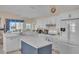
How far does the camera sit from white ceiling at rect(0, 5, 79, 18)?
1.24m

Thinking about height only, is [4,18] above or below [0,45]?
above

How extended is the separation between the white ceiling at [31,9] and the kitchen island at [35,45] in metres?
0.38

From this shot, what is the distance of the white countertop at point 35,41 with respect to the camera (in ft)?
4.10

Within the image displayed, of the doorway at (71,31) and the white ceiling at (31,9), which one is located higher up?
the white ceiling at (31,9)

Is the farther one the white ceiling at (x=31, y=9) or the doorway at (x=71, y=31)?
the doorway at (x=71, y=31)

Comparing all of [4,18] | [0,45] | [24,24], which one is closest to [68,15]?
[24,24]

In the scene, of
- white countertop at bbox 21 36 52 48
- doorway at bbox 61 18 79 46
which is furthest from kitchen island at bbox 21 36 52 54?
A: doorway at bbox 61 18 79 46

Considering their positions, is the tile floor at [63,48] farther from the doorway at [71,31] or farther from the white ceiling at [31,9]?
the white ceiling at [31,9]

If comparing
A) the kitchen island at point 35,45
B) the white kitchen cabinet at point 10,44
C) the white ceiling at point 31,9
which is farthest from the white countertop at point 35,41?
the white ceiling at point 31,9

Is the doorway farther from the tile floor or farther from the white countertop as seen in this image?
the white countertop

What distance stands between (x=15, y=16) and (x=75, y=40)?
1.04 m

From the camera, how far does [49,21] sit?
1.39 meters
